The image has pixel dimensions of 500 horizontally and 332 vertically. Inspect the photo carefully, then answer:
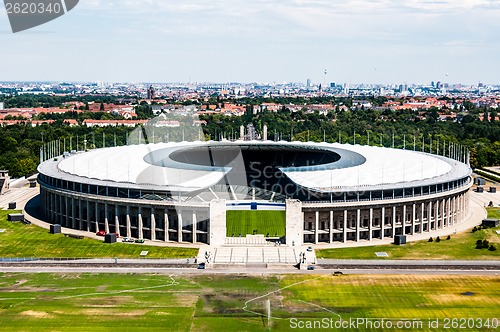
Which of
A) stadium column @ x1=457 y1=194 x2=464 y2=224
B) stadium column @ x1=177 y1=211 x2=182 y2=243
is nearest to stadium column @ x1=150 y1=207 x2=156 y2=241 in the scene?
stadium column @ x1=177 y1=211 x2=182 y2=243

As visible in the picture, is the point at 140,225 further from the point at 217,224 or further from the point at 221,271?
the point at 221,271

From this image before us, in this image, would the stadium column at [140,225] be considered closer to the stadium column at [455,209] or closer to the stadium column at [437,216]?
the stadium column at [437,216]

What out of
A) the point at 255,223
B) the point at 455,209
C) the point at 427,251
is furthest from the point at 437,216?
the point at 255,223

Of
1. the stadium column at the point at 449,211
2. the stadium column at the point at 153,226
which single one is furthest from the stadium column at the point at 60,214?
the stadium column at the point at 449,211

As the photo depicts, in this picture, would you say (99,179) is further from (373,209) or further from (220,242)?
(373,209)

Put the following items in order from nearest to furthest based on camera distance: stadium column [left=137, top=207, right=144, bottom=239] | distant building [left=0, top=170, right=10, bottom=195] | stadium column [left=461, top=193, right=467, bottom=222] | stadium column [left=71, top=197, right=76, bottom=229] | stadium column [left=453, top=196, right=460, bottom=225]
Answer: stadium column [left=137, top=207, right=144, bottom=239]
stadium column [left=71, top=197, right=76, bottom=229]
stadium column [left=453, top=196, right=460, bottom=225]
stadium column [left=461, top=193, right=467, bottom=222]
distant building [left=0, top=170, right=10, bottom=195]

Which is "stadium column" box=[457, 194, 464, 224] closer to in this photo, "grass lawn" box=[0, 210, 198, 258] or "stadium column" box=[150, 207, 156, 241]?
"grass lawn" box=[0, 210, 198, 258]
